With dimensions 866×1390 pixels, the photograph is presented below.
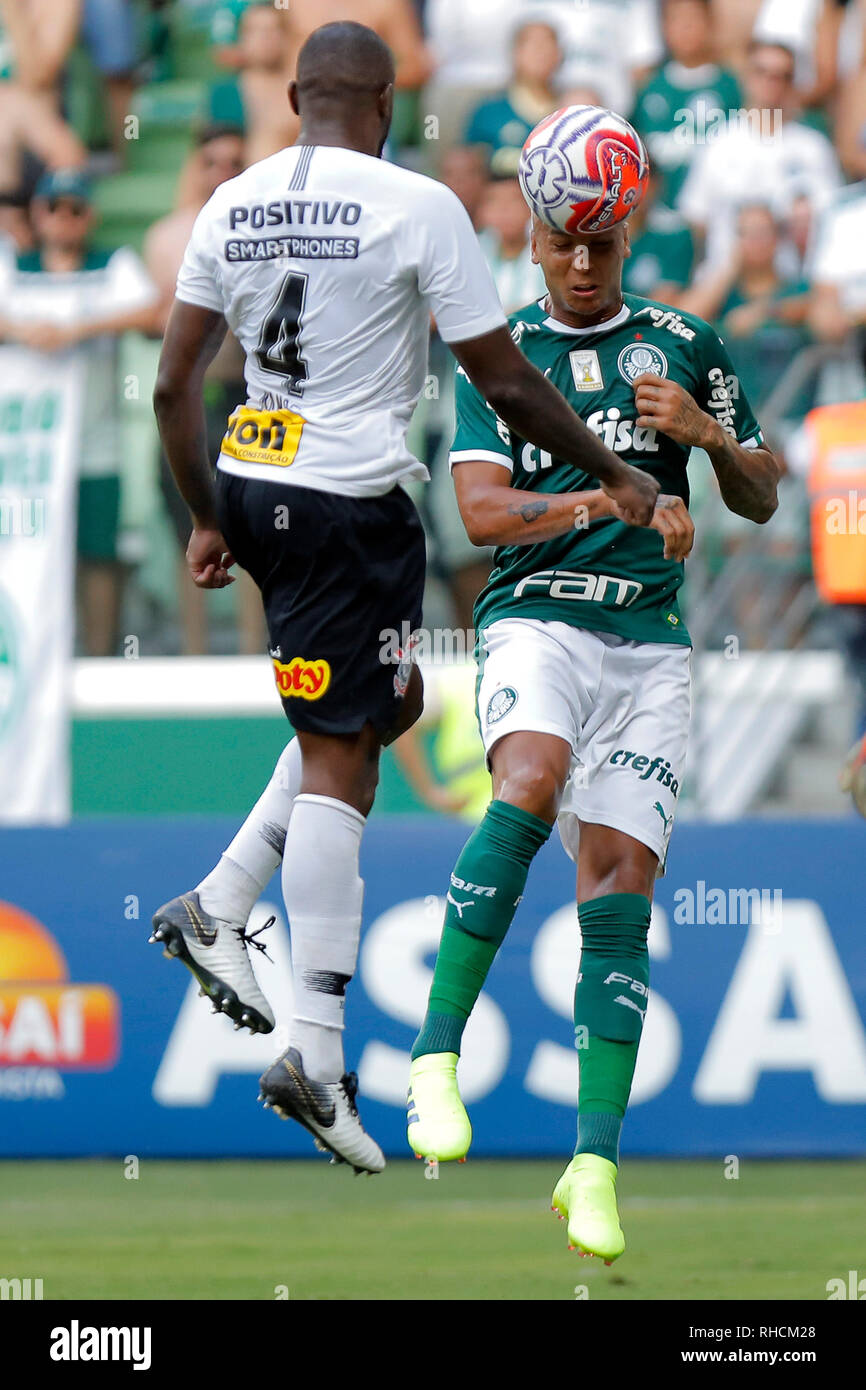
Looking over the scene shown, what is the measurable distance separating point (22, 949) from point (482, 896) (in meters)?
4.44

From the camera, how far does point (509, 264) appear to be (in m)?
10.7

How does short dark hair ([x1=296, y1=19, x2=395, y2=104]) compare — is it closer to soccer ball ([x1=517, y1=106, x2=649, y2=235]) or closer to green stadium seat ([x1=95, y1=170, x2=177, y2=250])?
soccer ball ([x1=517, y1=106, x2=649, y2=235])

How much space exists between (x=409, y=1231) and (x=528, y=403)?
12.0 ft

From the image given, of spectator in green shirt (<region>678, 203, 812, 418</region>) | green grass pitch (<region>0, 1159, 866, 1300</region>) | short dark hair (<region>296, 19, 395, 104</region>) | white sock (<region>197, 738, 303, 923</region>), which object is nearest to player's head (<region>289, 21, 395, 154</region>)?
short dark hair (<region>296, 19, 395, 104</region>)

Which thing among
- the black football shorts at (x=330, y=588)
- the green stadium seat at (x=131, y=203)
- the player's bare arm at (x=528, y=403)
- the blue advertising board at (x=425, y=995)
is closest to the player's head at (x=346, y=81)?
the player's bare arm at (x=528, y=403)

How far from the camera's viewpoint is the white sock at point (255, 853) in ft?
17.3

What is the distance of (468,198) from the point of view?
1105cm

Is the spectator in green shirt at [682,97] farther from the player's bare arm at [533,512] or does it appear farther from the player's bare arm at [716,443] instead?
the player's bare arm at [533,512]

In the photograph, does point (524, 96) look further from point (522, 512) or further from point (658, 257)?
point (522, 512)

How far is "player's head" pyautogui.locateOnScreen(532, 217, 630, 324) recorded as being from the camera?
518 cm

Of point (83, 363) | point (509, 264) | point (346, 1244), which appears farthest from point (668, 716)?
point (83, 363)

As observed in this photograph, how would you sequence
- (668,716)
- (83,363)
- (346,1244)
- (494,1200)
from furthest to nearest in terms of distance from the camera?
(83,363) → (494,1200) → (346,1244) → (668,716)

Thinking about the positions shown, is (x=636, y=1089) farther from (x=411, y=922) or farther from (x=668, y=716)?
(x=668, y=716)

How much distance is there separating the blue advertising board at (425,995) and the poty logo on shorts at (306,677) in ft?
12.5
